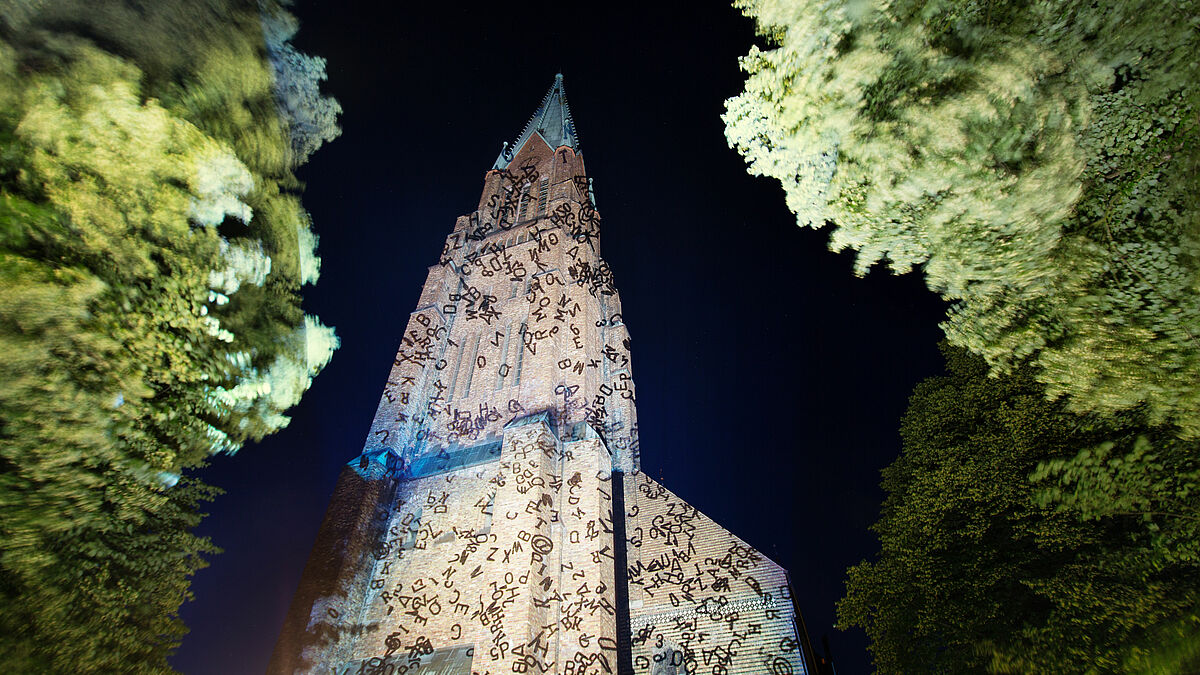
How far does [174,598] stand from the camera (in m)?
6.92

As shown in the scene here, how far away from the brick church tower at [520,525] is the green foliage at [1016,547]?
4.75m

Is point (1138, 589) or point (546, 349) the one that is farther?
point (546, 349)

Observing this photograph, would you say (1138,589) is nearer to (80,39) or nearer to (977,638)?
(977,638)

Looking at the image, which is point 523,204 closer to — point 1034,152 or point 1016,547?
point 1034,152

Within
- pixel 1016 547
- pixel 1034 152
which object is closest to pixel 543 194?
pixel 1034 152

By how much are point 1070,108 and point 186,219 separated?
886cm

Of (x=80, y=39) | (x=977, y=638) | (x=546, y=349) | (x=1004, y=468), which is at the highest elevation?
(x=546, y=349)

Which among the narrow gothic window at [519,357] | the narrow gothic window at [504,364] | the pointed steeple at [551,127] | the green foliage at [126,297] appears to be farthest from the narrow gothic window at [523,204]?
the green foliage at [126,297]

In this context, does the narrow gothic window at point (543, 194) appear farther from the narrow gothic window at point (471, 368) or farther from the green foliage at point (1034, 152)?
the green foliage at point (1034, 152)

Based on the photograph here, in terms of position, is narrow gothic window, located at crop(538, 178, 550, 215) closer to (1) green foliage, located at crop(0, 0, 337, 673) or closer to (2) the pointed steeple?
(2) the pointed steeple

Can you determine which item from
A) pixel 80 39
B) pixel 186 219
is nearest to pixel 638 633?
pixel 186 219

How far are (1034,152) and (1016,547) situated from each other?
253 inches

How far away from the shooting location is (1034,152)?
4.49m

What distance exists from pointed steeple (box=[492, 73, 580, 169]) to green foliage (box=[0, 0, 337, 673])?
19.2 meters
